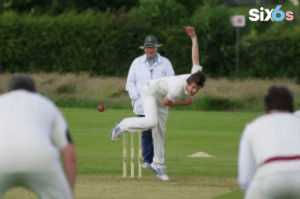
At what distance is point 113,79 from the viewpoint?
28172mm

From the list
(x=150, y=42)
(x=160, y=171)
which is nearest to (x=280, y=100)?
(x=160, y=171)

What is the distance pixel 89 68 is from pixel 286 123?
2578 cm

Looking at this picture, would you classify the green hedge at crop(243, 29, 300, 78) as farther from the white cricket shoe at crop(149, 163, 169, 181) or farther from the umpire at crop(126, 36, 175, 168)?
the white cricket shoe at crop(149, 163, 169, 181)

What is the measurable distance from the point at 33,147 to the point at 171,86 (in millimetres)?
5383

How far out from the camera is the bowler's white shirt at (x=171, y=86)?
10.3 meters

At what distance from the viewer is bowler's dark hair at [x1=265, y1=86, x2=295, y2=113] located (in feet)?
17.0

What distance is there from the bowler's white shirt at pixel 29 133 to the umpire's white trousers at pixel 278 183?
1.10 m

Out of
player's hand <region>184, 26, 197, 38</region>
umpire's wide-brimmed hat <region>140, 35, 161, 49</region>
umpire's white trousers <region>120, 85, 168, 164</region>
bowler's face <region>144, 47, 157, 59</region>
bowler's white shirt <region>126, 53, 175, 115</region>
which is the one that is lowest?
umpire's white trousers <region>120, 85, 168, 164</region>

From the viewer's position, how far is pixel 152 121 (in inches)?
424

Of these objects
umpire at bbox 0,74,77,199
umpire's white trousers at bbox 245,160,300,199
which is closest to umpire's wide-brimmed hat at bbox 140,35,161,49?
umpire at bbox 0,74,77,199

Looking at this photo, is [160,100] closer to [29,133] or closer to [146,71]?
[146,71]

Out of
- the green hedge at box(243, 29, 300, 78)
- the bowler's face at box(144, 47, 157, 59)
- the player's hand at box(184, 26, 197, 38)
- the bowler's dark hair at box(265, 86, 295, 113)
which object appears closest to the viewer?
the bowler's dark hair at box(265, 86, 295, 113)

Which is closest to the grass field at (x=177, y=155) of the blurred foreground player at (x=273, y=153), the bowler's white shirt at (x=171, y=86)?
the bowler's white shirt at (x=171, y=86)

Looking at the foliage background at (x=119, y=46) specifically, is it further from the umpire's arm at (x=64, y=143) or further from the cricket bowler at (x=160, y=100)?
the umpire's arm at (x=64, y=143)
